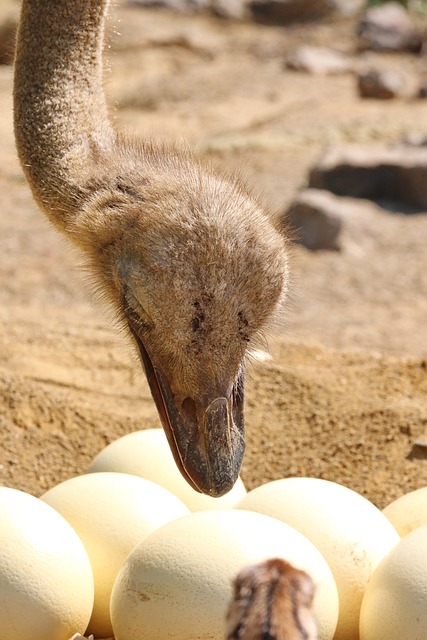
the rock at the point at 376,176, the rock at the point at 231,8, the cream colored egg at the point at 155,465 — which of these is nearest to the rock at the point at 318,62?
the rock at the point at 231,8

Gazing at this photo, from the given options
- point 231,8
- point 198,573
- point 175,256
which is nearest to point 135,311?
point 175,256

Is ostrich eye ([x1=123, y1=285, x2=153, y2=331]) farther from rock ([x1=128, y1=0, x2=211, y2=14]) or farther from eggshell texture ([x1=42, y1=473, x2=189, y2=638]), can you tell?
rock ([x1=128, y1=0, x2=211, y2=14])

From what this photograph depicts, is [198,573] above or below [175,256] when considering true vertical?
below

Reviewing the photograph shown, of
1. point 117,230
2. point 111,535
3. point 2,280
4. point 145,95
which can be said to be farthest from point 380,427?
point 145,95

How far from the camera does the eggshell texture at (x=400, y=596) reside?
2246 mm

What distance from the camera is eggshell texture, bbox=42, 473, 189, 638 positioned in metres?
2.49

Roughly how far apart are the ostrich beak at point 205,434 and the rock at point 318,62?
8.94 metres

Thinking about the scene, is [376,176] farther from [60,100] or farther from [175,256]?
[175,256]

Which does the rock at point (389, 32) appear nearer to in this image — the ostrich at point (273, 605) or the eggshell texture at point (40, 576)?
the eggshell texture at point (40, 576)

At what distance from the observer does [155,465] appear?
2875 mm

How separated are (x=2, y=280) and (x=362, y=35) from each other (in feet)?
22.2

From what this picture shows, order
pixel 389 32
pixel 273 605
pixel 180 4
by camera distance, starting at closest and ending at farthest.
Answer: pixel 273 605, pixel 389 32, pixel 180 4

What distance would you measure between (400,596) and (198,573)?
0.38 metres

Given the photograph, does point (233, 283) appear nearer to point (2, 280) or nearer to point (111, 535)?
point (111, 535)
